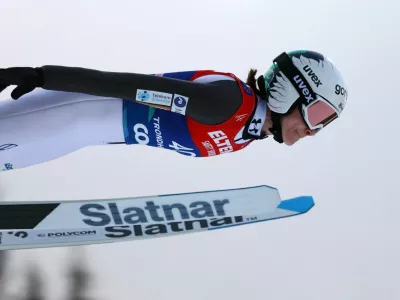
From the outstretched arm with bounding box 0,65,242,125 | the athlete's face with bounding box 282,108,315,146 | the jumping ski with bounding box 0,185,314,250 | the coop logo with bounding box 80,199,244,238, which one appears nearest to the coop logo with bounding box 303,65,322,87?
the athlete's face with bounding box 282,108,315,146

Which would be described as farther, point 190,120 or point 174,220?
point 174,220

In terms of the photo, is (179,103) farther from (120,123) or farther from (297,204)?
(297,204)

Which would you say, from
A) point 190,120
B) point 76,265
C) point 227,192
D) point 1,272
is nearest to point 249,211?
point 227,192

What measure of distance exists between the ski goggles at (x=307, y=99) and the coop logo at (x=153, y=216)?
1.57 ft

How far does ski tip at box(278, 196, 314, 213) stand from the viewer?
2299 mm

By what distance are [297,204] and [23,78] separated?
1191 millimetres

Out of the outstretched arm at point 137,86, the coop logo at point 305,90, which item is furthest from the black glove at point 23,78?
the coop logo at point 305,90

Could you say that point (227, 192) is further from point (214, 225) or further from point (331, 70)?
point (331, 70)

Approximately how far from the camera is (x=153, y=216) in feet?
7.59

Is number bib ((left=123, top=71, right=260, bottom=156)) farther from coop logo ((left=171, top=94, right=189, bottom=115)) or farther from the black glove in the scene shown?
the black glove

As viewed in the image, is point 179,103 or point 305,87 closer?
point 179,103

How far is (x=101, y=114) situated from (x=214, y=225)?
666 millimetres

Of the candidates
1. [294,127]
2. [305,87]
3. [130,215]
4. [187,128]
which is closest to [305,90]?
[305,87]

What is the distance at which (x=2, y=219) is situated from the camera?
87.7 inches
